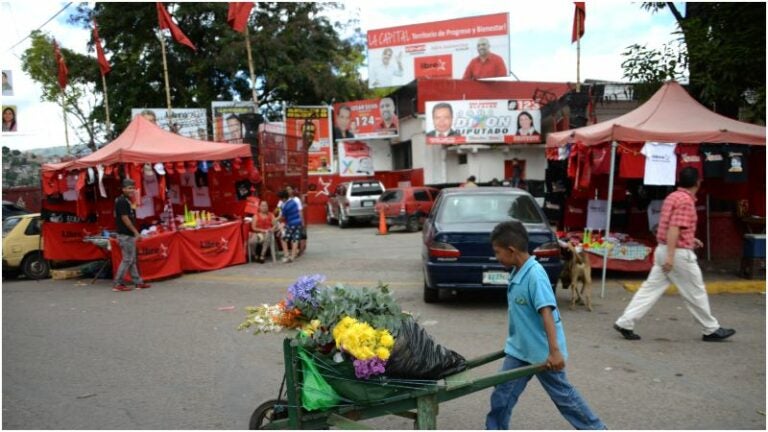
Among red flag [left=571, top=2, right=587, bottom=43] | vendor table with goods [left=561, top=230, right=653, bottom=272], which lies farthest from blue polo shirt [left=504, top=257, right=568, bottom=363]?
red flag [left=571, top=2, right=587, bottom=43]

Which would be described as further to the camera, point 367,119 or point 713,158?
point 367,119

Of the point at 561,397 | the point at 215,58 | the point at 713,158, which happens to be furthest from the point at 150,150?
the point at 215,58

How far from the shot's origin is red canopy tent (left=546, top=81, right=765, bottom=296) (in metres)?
8.79

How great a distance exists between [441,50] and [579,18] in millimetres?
13332

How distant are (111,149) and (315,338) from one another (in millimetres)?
10318

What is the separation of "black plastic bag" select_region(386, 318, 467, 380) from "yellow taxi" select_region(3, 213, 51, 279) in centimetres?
1201

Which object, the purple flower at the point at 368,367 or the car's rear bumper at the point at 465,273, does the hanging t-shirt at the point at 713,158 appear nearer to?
the car's rear bumper at the point at 465,273

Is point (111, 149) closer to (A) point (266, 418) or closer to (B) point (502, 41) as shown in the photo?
(A) point (266, 418)

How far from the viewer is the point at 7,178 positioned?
29.8m

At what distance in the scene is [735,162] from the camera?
354 inches

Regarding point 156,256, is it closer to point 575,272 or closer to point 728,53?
point 575,272

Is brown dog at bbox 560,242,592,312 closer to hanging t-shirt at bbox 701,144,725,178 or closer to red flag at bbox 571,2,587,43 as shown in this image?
hanging t-shirt at bbox 701,144,725,178

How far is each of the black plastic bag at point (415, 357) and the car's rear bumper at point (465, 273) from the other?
4168 mm

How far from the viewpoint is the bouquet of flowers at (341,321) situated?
3.19 meters
